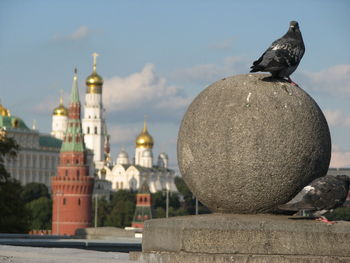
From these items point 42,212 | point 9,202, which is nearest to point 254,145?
point 9,202

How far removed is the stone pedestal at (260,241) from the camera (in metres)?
15.9

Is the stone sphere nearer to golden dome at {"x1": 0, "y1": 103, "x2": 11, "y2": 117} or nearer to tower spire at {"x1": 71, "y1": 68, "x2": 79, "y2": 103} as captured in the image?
tower spire at {"x1": 71, "y1": 68, "x2": 79, "y2": 103}

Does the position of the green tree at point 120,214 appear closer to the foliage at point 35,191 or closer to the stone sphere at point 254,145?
the foliage at point 35,191

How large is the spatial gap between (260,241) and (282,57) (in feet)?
8.71

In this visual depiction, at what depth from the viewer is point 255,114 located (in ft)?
53.8

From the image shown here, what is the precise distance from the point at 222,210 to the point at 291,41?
8.22 ft

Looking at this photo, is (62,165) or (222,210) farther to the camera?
(62,165)

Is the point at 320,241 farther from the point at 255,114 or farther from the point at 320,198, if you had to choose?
the point at 255,114

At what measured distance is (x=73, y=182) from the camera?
126 m

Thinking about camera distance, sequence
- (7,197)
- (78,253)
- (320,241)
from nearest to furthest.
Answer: (320,241), (78,253), (7,197)

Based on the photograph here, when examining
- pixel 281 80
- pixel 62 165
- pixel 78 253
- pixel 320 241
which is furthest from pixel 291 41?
pixel 62 165

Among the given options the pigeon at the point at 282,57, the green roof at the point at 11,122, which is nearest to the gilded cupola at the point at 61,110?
the green roof at the point at 11,122

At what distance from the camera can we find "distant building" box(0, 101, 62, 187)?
18100 cm

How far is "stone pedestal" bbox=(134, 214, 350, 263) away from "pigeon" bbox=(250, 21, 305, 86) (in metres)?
2.08
